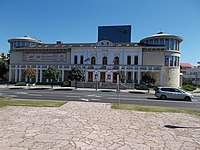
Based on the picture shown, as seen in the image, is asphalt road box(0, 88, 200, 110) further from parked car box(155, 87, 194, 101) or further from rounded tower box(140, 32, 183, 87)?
rounded tower box(140, 32, 183, 87)

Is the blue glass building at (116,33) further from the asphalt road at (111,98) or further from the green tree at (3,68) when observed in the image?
the asphalt road at (111,98)

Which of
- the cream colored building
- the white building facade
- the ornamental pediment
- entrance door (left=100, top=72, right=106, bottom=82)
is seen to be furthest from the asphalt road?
the white building facade

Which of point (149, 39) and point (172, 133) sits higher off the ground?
point (149, 39)

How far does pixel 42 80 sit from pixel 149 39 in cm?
3724

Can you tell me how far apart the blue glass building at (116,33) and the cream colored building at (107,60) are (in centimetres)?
1430

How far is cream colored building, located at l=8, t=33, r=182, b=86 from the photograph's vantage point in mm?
42656

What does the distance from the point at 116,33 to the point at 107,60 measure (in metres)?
28.3

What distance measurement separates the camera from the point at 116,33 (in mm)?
72875

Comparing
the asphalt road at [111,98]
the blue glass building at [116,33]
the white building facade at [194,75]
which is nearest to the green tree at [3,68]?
the asphalt road at [111,98]

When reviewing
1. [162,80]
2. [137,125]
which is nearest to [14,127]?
[137,125]

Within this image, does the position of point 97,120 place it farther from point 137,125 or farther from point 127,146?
point 127,146

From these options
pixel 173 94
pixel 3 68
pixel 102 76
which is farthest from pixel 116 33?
pixel 173 94

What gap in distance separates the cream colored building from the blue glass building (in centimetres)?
1430

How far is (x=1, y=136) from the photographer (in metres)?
5.30
